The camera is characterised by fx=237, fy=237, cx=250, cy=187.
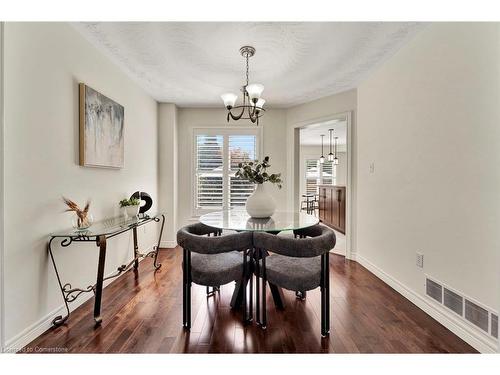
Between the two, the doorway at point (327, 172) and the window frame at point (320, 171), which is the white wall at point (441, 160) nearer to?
the doorway at point (327, 172)

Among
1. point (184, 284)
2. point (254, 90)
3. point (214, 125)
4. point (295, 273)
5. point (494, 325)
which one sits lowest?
point (494, 325)

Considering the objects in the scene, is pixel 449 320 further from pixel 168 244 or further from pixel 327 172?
pixel 327 172

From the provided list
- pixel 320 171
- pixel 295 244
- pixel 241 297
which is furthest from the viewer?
pixel 320 171

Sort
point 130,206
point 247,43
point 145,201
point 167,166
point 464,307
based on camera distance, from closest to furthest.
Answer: point 464,307 → point 247,43 → point 130,206 → point 145,201 → point 167,166

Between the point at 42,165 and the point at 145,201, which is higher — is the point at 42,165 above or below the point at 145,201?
above

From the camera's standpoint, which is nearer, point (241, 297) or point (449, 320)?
point (449, 320)

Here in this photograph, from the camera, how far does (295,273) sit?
5.65 ft

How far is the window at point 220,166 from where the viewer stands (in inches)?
165

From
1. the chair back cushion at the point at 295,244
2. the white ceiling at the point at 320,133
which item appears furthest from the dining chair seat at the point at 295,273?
the white ceiling at the point at 320,133

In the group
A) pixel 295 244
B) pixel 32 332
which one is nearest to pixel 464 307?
pixel 295 244

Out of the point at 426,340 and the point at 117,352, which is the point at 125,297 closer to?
the point at 117,352

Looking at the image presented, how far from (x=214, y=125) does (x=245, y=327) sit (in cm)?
325

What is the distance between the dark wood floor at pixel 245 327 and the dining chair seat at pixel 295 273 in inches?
14.9

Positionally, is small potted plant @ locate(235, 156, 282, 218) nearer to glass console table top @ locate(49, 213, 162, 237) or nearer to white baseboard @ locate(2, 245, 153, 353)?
glass console table top @ locate(49, 213, 162, 237)
